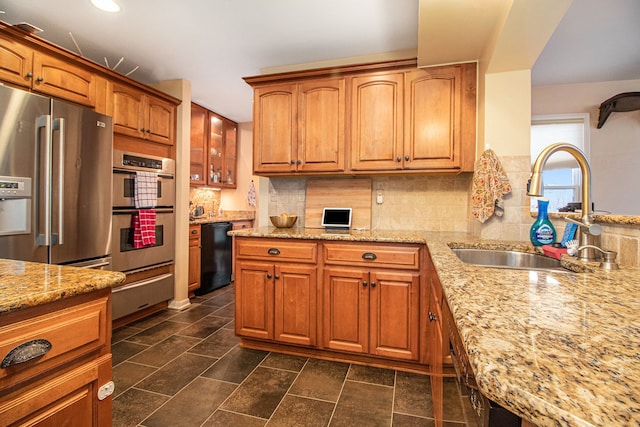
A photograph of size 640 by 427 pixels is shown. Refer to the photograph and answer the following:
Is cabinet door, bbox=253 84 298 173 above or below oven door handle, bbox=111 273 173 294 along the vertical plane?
above

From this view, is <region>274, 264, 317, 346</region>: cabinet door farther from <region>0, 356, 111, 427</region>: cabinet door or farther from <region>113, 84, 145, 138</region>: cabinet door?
<region>113, 84, 145, 138</region>: cabinet door

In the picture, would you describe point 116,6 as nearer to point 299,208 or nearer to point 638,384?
point 299,208

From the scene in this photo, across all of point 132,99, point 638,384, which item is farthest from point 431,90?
point 132,99

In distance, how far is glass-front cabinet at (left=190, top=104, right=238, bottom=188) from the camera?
13.4 feet

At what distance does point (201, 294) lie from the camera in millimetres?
3840

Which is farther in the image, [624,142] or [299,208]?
[624,142]

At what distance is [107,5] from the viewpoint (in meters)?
2.11

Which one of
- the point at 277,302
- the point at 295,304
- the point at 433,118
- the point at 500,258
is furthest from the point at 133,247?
the point at 500,258

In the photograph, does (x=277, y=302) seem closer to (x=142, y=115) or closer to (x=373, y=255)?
(x=373, y=255)

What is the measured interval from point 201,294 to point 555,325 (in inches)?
153

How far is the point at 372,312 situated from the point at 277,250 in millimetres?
816

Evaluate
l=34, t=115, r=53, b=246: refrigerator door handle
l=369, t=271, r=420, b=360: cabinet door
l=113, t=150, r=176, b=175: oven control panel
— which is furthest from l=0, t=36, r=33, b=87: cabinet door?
l=369, t=271, r=420, b=360: cabinet door

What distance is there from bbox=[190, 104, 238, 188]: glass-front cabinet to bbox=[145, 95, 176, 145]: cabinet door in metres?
0.78

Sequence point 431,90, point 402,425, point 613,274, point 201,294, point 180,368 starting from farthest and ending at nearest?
point 201,294
point 431,90
point 180,368
point 402,425
point 613,274
